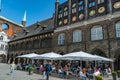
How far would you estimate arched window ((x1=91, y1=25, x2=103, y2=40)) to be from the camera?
71.2ft

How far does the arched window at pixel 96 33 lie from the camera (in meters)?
21.7

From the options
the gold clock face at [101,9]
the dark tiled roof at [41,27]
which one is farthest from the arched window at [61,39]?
the gold clock face at [101,9]

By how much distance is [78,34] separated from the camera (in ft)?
81.3

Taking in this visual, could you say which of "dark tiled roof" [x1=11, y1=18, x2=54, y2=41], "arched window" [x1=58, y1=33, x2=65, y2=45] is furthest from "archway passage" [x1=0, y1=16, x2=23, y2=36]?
"arched window" [x1=58, y1=33, x2=65, y2=45]

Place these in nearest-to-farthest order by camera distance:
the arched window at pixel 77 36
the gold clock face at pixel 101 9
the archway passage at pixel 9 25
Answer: the gold clock face at pixel 101 9 < the arched window at pixel 77 36 < the archway passage at pixel 9 25

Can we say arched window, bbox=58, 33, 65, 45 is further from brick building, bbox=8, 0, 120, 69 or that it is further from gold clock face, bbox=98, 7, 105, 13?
gold clock face, bbox=98, 7, 105, 13

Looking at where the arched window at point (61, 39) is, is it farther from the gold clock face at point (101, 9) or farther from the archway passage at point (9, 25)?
the archway passage at point (9, 25)

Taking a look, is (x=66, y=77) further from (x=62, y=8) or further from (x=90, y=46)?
(x=62, y=8)

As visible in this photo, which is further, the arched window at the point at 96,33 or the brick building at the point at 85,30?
the arched window at the point at 96,33

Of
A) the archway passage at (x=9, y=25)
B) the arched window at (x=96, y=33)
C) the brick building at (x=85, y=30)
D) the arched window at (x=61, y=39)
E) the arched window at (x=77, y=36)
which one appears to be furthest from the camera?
the archway passage at (x=9, y=25)

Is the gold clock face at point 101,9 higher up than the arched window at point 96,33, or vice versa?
the gold clock face at point 101,9

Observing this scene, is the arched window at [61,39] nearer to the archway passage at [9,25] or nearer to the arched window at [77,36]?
the arched window at [77,36]

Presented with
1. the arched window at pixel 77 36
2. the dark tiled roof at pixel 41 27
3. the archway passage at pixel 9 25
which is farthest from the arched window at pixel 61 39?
the archway passage at pixel 9 25

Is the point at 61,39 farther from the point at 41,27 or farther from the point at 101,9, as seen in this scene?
the point at 41,27
